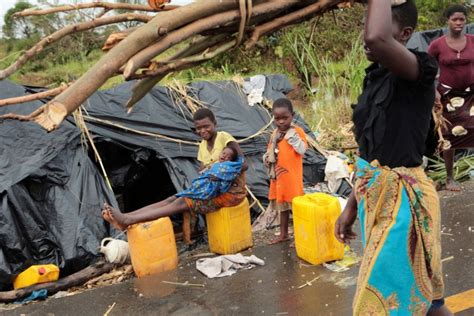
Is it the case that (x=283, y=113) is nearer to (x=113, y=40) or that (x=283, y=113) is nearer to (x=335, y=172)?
(x=335, y=172)

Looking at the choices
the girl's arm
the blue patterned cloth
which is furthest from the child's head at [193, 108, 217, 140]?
the girl's arm

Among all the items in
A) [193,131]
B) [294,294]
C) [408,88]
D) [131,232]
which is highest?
[408,88]

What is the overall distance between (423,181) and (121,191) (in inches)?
171

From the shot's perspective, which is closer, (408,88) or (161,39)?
(161,39)

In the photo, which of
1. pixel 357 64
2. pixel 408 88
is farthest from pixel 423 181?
pixel 357 64

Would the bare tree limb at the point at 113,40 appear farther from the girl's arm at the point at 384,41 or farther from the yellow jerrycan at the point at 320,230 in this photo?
the yellow jerrycan at the point at 320,230

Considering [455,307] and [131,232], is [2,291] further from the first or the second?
[455,307]

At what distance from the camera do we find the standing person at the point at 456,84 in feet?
20.1

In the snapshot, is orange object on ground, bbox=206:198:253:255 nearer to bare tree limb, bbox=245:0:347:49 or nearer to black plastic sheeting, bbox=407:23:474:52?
bare tree limb, bbox=245:0:347:49

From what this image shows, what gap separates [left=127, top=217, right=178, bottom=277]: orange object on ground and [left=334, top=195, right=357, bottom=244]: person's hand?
2.29 m

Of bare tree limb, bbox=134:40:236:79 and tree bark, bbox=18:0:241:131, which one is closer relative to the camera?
tree bark, bbox=18:0:241:131

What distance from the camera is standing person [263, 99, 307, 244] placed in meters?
4.99

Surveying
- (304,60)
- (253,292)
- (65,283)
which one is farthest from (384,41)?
(304,60)

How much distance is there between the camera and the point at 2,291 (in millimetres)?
4660
